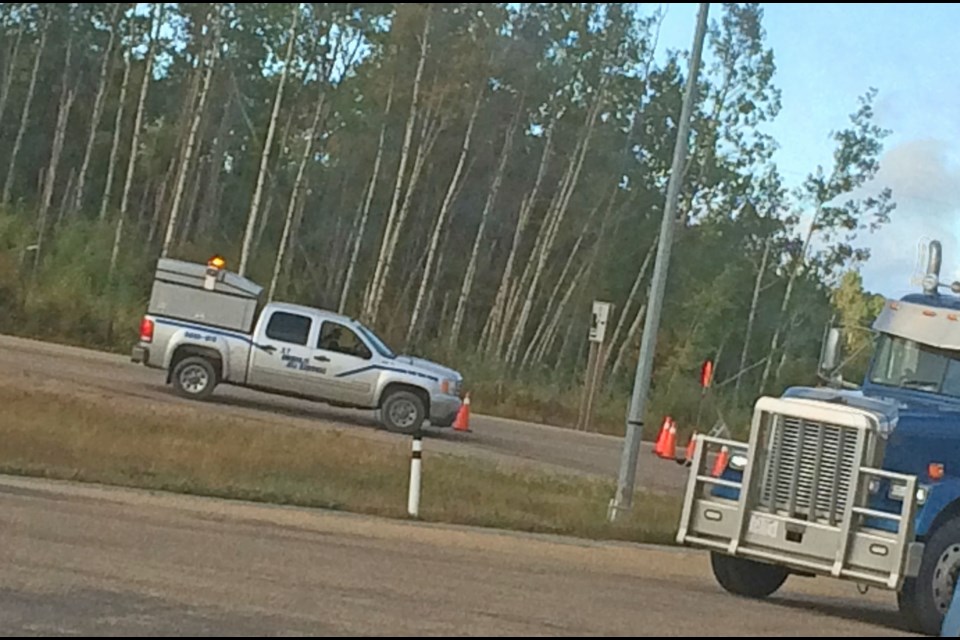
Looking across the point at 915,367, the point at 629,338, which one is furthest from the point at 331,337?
the point at 629,338

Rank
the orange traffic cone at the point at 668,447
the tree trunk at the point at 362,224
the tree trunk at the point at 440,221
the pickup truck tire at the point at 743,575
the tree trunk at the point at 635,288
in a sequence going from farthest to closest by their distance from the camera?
the tree trunk at the point at 635,288 < the tree trunk at the point at 362,224 < the tree trunk at the point at 440,221 < the orange traffic cone at the point at 668,447 < the pickup truck tire at the point at 743,575

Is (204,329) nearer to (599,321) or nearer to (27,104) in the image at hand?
(599,321)

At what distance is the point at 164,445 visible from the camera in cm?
2233

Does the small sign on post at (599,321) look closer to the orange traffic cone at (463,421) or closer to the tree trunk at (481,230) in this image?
the orange traffic cone at (463,421)

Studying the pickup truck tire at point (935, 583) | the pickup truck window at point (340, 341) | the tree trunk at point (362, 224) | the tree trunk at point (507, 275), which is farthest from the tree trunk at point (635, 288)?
the pickup truck tire at point (935, 583)

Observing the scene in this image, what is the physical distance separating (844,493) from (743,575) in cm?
193

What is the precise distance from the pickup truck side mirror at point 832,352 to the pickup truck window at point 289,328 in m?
15.7

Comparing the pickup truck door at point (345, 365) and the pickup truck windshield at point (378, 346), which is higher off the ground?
the pickup truck windshield at point (378, 346)

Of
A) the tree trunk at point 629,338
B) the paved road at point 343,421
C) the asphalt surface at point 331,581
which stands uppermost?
the tree trunk at point 629,338

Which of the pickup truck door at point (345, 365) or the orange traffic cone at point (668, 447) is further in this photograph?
the orange traffic cone at point (668, 447)

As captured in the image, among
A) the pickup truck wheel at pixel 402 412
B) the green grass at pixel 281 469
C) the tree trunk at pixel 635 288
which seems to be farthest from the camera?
the tree trunk at pixel 635 288

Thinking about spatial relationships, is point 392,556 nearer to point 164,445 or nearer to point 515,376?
point 164,445

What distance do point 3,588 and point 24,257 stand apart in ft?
126

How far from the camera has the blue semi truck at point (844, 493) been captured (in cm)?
1195
